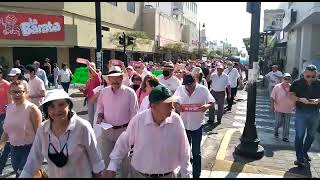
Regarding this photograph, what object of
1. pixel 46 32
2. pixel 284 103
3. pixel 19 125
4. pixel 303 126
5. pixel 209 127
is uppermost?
pixel 46 32

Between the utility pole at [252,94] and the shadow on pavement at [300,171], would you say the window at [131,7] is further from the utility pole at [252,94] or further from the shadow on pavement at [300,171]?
the shadow on pavement at [300,171]

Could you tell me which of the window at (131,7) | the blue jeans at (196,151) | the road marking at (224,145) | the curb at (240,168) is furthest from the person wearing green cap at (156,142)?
the window at (131,7)

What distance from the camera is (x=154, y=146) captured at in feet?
11.3

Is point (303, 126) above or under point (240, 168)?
above

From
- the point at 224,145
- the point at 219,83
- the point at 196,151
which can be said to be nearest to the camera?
the point at 196,151

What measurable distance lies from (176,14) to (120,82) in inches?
2531

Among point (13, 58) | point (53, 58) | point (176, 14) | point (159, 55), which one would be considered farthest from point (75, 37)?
point (176, 14)

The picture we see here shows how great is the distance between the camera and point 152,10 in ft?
157

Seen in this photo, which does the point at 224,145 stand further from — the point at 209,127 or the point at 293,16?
the point at 293,16

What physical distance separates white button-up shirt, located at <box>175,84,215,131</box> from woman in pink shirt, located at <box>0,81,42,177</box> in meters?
2.13

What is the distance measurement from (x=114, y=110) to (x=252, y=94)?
2967mm

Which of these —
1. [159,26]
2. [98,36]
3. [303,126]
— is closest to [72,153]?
[303,126]

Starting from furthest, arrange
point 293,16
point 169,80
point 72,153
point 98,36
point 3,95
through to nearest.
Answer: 1. point 293,16
2. point 98,36
3. point 169,80
4. point 3,95
5. point 72,153

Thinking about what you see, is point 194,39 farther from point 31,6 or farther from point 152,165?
point 152,165
